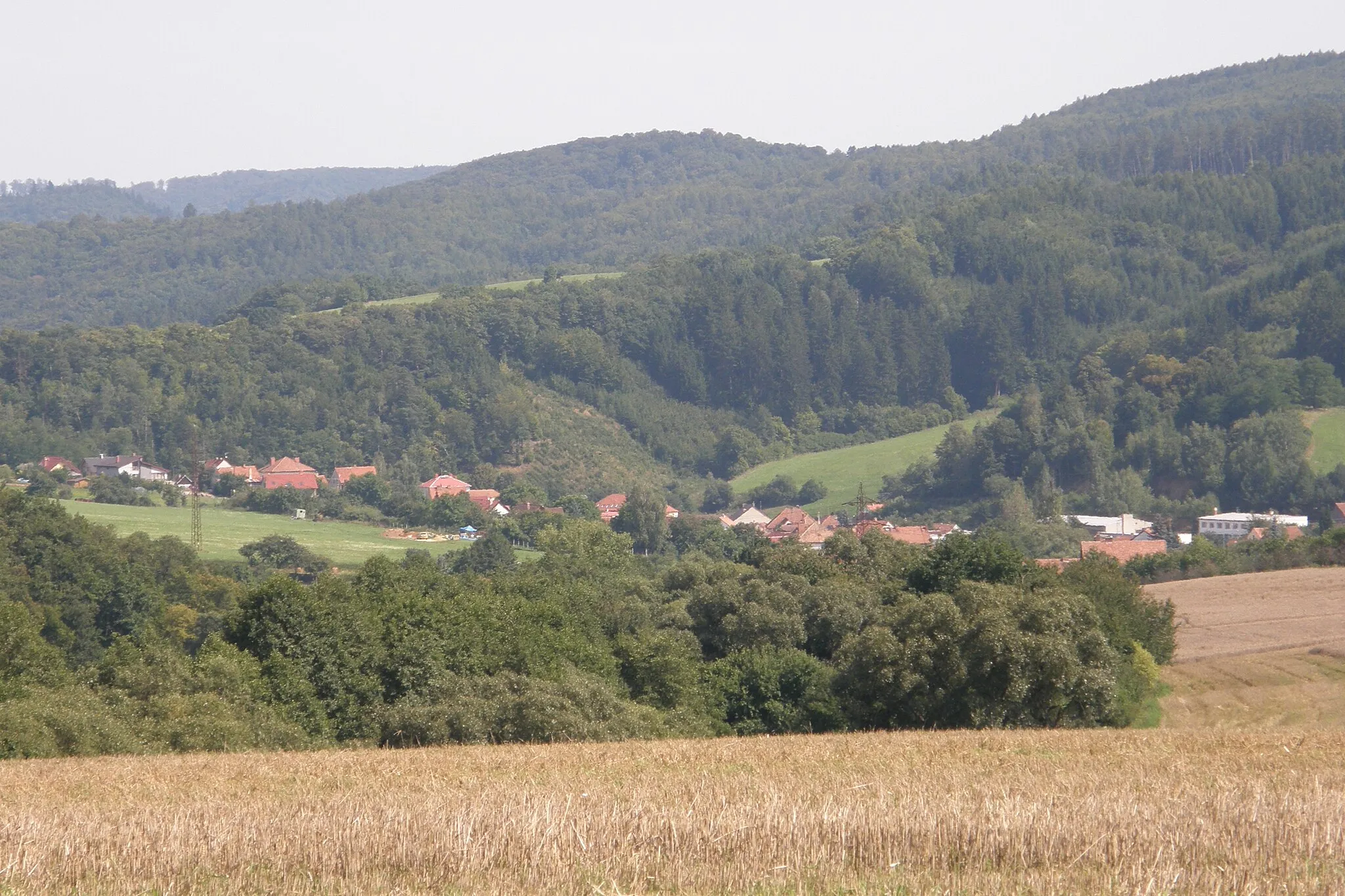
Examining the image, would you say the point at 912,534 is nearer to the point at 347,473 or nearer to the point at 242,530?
the point at 242,530

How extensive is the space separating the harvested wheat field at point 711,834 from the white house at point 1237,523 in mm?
122742

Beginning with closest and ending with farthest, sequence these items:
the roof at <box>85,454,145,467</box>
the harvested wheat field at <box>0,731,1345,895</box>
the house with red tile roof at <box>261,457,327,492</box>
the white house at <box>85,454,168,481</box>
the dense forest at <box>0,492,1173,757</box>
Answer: the harvested wheat field at <box>0,731,1345,895</box> < the dense forest at <box>0,492,1173,757</box> < the house with red tile roof at <box>261,457,327,492</box> < the white house at <box>85,454,168,481</box> < the roof at <box>85,454,145,467</box>

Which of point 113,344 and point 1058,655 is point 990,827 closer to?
point 1058,655

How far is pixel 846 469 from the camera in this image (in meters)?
182

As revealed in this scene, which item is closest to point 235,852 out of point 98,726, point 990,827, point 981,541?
point 990,827

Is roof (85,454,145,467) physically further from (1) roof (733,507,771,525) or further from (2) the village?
(1) roof (733,507,771,525)

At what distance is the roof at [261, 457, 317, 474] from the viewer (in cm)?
16812

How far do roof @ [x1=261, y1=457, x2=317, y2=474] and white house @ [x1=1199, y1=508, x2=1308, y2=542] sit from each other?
93207 millimetres

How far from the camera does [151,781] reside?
2195cm

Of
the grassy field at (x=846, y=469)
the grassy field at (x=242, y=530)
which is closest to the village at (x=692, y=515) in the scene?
the grassy field at (x=242, y=530)

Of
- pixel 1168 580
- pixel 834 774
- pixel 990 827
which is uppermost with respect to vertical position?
pixel 990 827

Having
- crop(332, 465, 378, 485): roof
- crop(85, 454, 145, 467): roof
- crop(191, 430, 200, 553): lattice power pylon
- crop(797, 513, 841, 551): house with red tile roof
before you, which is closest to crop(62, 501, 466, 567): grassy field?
crop(191, 430, 200, 553): lattice power pylon

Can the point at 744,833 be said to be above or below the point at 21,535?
above

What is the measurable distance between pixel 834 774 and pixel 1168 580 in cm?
6423
